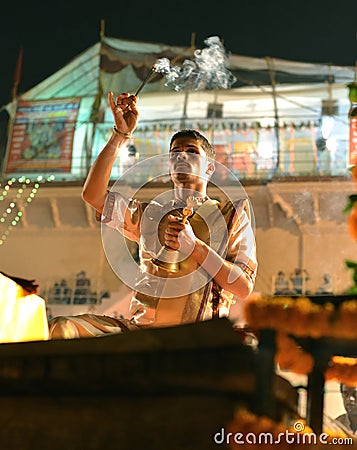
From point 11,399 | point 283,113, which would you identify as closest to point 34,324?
point 11,399

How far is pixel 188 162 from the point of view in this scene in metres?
3.16

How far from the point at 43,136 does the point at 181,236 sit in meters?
11.5

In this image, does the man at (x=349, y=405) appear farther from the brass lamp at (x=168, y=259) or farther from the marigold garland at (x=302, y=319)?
the marigold garland at (x=302, y=319)

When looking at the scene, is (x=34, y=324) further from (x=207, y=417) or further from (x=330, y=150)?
(x=330, y=150)

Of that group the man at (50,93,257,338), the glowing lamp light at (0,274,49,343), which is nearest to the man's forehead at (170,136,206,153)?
the man at (50,93,257,338)

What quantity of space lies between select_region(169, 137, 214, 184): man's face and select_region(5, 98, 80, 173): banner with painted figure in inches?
413

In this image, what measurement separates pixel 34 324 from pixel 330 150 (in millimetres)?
11044

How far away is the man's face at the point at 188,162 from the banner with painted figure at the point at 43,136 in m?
10.5

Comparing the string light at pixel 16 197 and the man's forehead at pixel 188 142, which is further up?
the string light at pixel 16 197

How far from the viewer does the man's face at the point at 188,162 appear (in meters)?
3.16

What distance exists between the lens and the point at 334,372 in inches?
61.7

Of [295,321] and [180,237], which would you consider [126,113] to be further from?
[295,321]

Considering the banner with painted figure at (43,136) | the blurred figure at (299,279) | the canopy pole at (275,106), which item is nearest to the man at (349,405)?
the blurred figure at (299,279)

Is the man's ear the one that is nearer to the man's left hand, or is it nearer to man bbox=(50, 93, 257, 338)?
man bbox=(50, 93, 257, 338)
